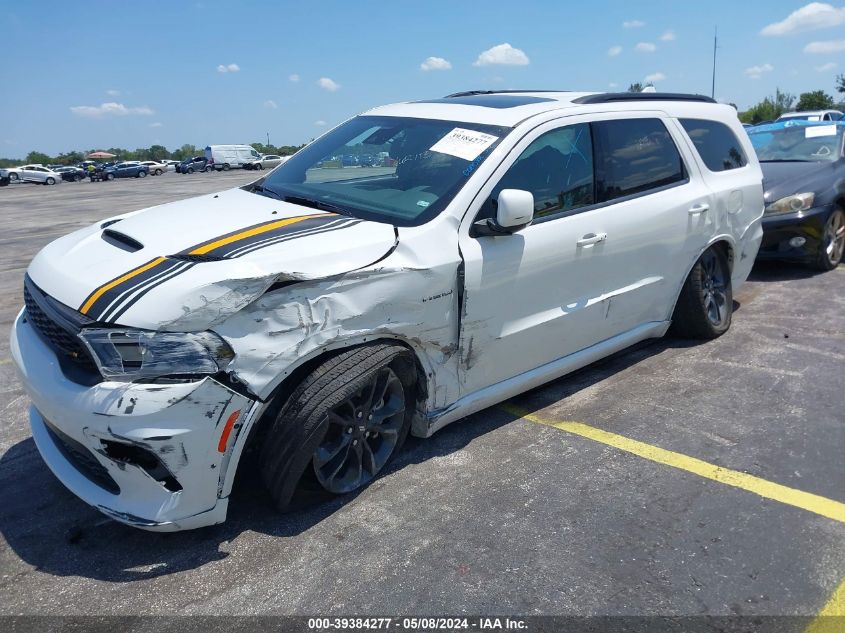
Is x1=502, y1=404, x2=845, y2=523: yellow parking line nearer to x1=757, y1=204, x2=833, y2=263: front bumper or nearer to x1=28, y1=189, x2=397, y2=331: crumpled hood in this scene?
x1=28, y1=189, x2=397, y2=331: crumpled hood

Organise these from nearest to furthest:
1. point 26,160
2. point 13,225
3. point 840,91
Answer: point 13,225 < point 840,91 < point 26,160

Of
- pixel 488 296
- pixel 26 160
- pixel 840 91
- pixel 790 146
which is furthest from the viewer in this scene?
pixel 26 160

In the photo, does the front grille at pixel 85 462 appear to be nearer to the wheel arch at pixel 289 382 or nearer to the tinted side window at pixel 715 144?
the wheel arch at pixel 289 382

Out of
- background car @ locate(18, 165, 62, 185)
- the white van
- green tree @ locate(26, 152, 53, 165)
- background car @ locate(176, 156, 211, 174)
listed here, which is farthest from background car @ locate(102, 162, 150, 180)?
green tree @ locate(26, 152, 53, 165)

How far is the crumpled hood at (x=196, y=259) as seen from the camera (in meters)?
2.56

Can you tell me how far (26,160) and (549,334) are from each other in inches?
4378

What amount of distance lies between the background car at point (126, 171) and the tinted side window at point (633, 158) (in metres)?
58.0

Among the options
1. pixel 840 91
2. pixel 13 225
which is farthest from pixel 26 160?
pixel 840 91

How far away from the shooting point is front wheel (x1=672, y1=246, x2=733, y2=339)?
194 inches

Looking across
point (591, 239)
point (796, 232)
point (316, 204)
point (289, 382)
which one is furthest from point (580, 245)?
point (796, 232)

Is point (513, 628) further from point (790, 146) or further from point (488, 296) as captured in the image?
point (790, 146)

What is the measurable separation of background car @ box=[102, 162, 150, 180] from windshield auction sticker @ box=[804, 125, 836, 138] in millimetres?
56267

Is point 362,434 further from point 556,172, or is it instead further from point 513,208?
point 556,172

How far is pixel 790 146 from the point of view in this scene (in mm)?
8195
